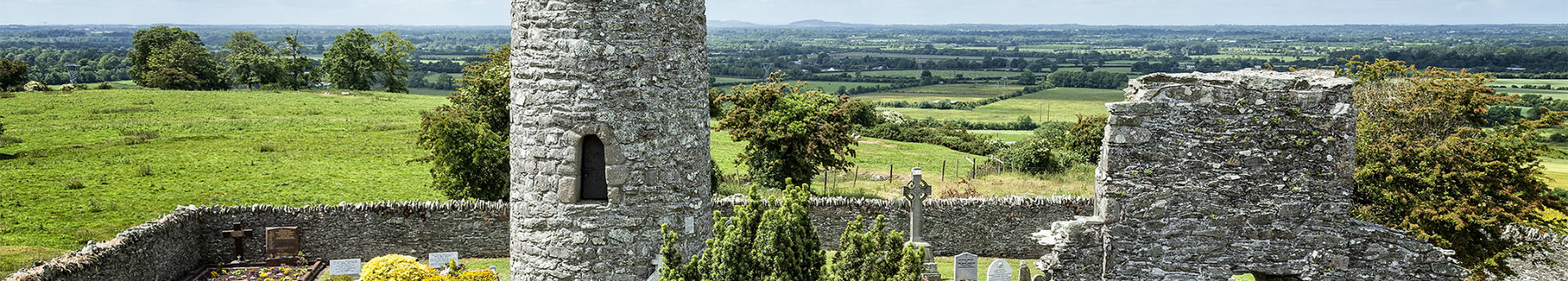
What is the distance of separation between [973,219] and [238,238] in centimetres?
1476

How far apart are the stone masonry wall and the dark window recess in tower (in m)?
10.7

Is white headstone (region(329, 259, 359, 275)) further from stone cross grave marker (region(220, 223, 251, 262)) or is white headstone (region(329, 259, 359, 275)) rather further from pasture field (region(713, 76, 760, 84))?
pasture field (region(713, 76, 760, 84))

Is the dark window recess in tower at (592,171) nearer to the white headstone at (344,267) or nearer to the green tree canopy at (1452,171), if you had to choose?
the white headstone at (344,267)

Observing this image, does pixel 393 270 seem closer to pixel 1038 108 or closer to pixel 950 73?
Answer: pixel 1038 108

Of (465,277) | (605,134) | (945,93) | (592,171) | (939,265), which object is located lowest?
(945,93)

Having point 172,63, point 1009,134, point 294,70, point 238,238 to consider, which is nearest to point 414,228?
point 238,238

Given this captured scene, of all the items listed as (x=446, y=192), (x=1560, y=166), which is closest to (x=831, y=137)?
(x=446, y=192)

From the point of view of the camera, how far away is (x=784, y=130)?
2638 cm

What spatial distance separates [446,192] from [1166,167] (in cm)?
1809

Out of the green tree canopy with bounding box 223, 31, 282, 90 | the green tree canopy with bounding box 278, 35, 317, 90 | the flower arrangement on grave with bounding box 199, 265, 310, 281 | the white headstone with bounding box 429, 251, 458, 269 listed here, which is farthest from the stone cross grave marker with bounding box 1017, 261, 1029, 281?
the green tree canopy with bounding box 223, 31, 282, 90

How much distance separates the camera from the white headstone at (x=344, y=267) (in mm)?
16797

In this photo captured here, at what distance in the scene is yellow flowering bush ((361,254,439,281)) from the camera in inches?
527

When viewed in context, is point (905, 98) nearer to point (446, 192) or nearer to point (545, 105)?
point (446, 192)

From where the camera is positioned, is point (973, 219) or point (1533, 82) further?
point (1533, 82)
